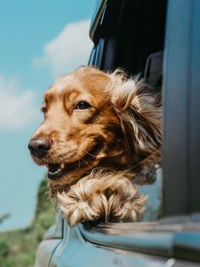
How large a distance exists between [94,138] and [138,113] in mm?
253

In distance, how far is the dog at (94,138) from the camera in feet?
11.7

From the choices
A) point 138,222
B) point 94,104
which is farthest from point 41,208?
point 138,222

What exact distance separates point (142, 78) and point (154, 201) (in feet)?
6.06

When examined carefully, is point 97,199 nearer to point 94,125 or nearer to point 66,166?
point 66,166

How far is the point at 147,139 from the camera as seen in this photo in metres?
3.75

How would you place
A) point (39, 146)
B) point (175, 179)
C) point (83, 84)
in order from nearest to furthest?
point (175, 179), point (39, 146), point (83, 84)

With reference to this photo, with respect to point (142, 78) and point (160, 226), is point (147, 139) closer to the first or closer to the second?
point (142, 78)

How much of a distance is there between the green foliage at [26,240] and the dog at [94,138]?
940 inches

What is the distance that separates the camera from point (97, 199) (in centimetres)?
353

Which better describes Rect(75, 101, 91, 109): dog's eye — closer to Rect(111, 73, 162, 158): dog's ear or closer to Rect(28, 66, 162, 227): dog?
Rect(28, 66, 162, 227): dog

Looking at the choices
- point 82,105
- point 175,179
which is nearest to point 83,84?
point 82,105

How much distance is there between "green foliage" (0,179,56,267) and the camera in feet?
95.3

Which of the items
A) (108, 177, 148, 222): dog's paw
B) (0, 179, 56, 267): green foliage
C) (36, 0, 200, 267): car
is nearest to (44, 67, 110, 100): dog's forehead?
(108, 177, 148, 222): dog's paw

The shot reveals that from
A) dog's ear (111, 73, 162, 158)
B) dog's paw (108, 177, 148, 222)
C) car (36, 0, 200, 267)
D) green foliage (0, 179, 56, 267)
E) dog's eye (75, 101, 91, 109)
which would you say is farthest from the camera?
green foliage (0, 179, 56, 267)
